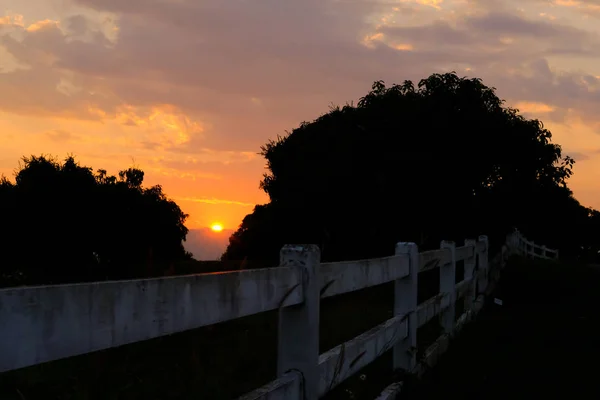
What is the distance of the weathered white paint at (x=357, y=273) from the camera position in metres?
4.02

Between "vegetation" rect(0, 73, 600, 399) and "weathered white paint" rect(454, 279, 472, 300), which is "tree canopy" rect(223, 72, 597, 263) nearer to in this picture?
"vegetation" rect(0, 73, 600, 399)

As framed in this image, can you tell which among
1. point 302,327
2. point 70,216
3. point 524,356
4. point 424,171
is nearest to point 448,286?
point 524,356

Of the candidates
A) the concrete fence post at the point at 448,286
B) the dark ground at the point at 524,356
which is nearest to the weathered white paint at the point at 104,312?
the dark ground at the point at 524,356

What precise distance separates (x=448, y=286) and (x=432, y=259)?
1343 millimetres

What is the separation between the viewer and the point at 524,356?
8.50 m

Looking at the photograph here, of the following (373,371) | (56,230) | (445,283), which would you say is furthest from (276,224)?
(373,371)

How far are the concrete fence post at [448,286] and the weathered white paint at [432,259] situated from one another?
0.16 meters

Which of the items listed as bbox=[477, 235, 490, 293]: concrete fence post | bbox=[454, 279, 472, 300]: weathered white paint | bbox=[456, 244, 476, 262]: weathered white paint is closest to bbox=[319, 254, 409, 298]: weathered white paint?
bbox=[454, 279, 472, 300]: weathered white paint

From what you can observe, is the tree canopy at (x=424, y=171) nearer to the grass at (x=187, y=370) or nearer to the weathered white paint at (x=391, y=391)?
the grass at (x=187, y=370)

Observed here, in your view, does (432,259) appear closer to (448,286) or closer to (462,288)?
(448,286)

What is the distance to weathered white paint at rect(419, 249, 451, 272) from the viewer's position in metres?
6.90

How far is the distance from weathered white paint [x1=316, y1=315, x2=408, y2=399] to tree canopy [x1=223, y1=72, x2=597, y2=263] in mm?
15526

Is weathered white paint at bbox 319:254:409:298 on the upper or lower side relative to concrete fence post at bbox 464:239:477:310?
upper

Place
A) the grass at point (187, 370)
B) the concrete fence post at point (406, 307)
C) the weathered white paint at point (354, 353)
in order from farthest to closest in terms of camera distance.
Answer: the concrete fence post at point (406, 307)
the grass at point (187, 370)
the weathered white paint at point (354, 353)
